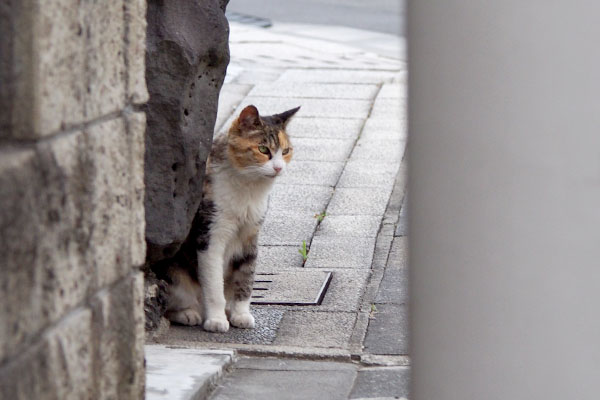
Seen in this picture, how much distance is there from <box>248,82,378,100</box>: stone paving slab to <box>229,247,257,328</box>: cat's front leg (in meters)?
3.88

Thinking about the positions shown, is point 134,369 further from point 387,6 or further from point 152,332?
point 387,6

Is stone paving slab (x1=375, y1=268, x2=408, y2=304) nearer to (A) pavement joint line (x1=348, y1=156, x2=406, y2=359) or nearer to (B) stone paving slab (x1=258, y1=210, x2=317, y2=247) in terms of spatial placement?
(A) pavement joint line (x1=348, y1=156, x2=406, y2=359)

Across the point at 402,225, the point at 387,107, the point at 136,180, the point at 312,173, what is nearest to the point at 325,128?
the point at 387,107

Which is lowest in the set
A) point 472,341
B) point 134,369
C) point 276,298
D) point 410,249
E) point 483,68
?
point 276,298

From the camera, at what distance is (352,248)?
18.4ft

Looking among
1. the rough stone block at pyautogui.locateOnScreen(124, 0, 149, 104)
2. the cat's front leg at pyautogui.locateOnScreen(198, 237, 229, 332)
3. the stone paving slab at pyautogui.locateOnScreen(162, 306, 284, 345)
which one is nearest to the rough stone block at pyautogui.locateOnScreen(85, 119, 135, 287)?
the rough stone block at pyautogui.locateOnScreen(124, 0, 149, 104)

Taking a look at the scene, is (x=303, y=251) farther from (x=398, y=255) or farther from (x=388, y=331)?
(x=388, y=331)

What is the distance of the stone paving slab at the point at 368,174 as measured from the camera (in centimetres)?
664

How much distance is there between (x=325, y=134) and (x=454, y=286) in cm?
600

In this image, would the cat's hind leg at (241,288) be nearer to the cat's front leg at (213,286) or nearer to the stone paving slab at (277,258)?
the cat's front leg at (213,286)

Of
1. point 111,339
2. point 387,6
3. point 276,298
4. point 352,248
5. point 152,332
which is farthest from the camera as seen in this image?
point 387,6

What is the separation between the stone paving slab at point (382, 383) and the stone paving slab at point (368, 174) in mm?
2716

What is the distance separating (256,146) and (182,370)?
4.31 feet

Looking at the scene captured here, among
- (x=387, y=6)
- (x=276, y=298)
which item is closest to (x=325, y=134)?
(x=276, y=298)
